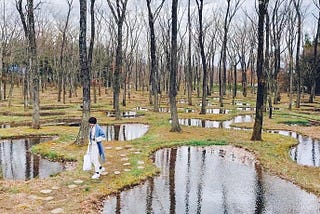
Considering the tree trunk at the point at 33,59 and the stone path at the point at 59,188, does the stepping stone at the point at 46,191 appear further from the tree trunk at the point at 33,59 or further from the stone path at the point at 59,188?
the tree trunk at the point at 33,59

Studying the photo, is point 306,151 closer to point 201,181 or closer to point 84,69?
point 201,181

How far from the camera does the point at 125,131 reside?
920 inches

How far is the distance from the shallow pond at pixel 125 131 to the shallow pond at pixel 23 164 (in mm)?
5042

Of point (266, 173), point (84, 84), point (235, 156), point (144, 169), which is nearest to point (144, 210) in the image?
point (144, 169)

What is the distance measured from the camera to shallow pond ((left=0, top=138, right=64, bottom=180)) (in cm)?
1270

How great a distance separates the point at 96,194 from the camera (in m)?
9.96

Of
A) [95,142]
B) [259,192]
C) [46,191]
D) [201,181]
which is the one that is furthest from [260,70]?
[46,191]

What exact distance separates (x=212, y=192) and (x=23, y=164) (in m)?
7.92

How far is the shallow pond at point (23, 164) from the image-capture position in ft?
41.7

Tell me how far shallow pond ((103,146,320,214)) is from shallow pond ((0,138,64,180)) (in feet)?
13.2

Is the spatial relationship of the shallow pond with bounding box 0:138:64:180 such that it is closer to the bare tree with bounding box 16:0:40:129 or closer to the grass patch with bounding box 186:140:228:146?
the bare tree with bounding box 16:0:40:129

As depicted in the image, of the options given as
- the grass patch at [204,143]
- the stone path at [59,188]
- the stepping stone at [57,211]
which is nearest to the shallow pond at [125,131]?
the grass patch at [204,143]

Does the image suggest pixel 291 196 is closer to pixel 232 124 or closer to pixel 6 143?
pixel 6 143

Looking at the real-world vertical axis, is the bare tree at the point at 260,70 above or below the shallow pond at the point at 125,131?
above
